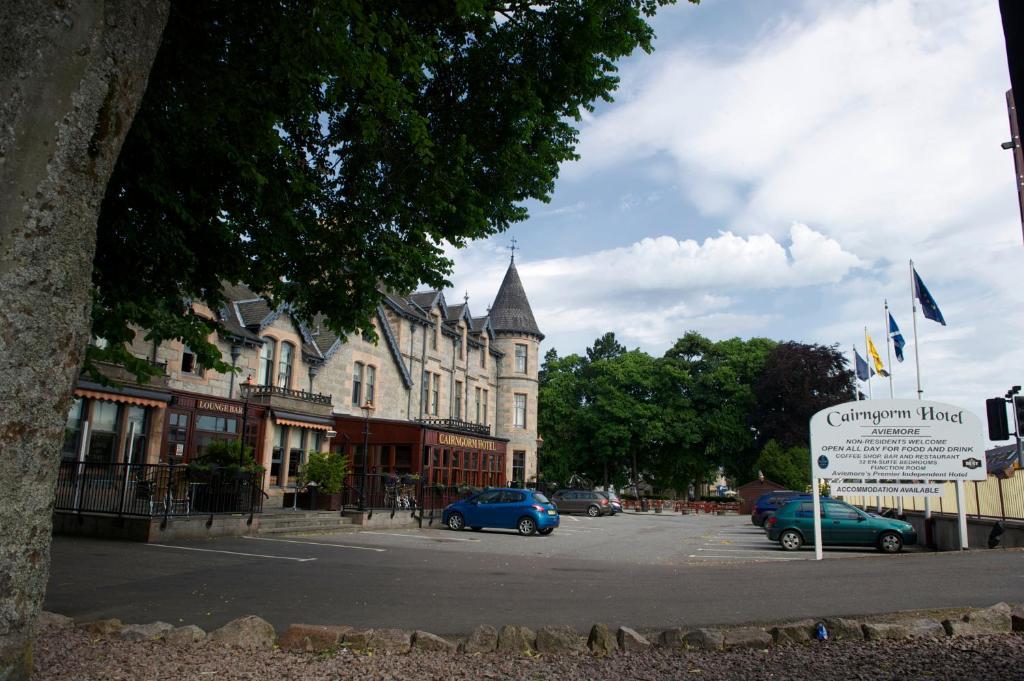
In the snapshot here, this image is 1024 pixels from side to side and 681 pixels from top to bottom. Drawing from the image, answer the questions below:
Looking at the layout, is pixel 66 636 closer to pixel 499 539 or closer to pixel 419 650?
pixel 419 650

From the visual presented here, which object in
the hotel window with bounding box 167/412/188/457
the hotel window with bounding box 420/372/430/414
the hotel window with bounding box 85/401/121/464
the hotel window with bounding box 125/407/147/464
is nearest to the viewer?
the hotel window with bounding box 85/401/121/464

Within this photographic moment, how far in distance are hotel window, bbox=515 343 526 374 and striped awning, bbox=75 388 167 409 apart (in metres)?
27.2

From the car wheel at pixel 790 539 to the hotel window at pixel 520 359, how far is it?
2821 cm

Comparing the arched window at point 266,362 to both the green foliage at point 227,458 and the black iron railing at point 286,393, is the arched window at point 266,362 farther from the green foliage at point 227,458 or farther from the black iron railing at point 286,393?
the green foliage at point 227,458

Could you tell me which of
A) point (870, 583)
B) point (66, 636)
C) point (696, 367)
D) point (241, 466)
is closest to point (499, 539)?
point (241, 466)

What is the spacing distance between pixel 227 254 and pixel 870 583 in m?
10.3

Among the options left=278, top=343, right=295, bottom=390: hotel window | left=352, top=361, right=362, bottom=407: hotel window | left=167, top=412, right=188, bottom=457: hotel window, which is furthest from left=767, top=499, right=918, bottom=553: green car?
left=352, top=361, right=362, bottom=407: hotel window

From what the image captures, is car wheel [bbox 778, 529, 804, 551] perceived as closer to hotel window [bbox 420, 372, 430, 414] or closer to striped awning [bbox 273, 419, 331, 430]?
striped awning [bbox 273, 419, 331, 430]

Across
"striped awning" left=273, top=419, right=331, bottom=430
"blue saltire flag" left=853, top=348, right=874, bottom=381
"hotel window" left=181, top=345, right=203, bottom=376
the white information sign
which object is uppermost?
"blue saltire flag" left=853, top=348, right=874, bottom=381

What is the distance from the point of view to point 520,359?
4709cm

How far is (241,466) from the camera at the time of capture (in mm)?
18625

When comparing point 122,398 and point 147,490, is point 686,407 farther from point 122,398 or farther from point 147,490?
point 147,490

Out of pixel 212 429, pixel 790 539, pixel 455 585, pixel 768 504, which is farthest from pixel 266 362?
pixel 768 504

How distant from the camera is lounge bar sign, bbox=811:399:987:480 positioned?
15039 millimetres
